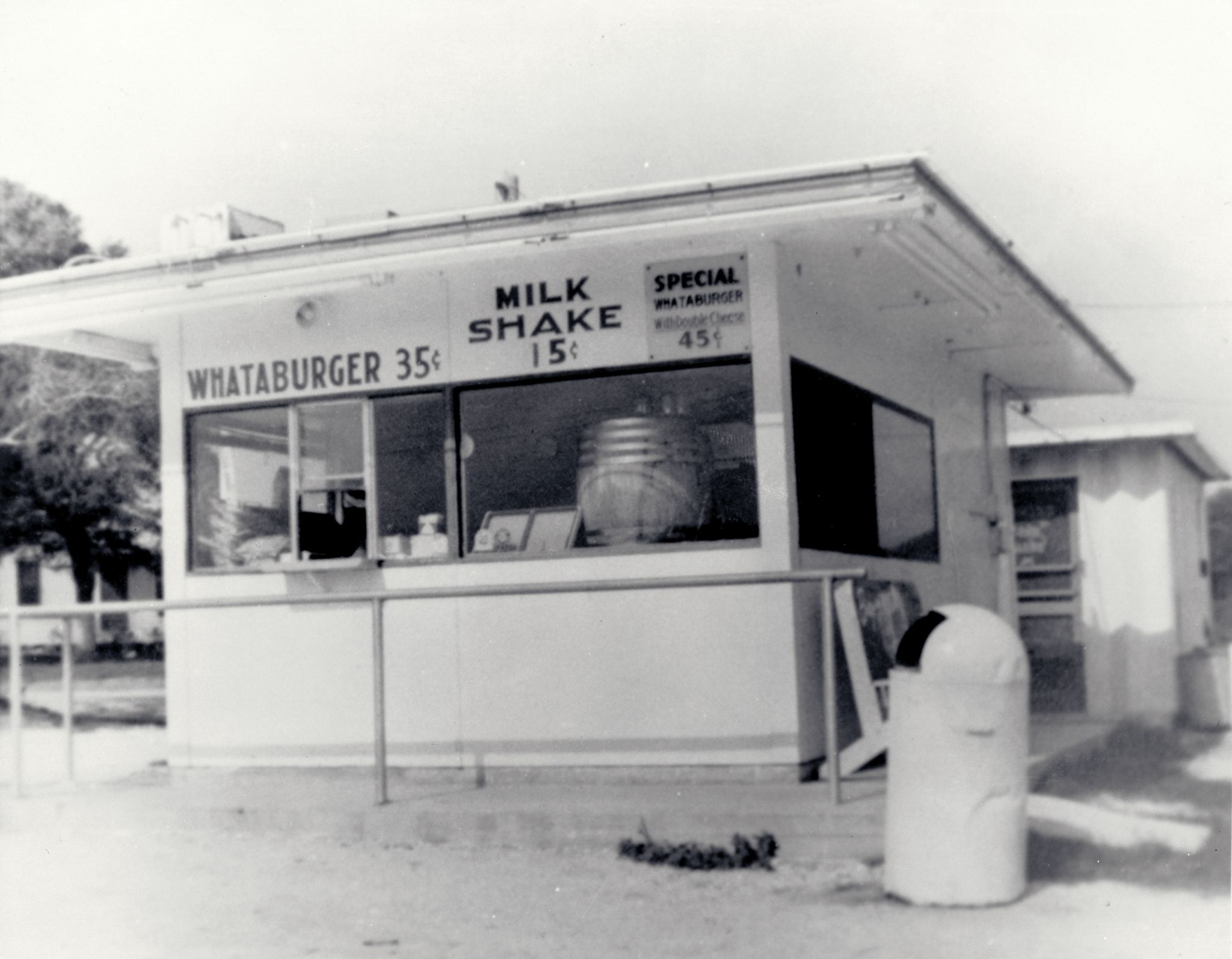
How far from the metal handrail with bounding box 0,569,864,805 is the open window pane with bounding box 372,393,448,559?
0.36m

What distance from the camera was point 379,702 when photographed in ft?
24.5

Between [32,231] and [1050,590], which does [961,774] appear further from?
[32,231]

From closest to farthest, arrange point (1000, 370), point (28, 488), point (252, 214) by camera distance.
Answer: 1. point (252, 214)
2. point (1000, 370)
3. point (28, 488)

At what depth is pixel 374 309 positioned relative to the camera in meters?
8.84

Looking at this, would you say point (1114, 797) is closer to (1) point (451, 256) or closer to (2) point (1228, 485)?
(1) point (451, 256)

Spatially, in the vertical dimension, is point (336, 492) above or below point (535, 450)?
below

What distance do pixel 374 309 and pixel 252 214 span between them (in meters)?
1.03

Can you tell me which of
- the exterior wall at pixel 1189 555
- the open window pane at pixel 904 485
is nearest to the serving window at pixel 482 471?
the open window pane at pixel 904 485

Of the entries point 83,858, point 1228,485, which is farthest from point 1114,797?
point 1228,485

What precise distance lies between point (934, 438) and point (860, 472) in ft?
6.57

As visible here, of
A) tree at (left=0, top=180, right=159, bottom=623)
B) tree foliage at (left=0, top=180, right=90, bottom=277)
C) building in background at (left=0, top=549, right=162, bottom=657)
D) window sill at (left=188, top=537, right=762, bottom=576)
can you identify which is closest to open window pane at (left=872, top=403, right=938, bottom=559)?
window sill at (left=188, top=537, right=762, bottom=576)

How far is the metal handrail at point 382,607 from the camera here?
6695 millimetres

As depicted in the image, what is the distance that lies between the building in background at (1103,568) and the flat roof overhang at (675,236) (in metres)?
3.84

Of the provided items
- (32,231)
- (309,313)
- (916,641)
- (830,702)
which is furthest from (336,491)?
(32,231)
